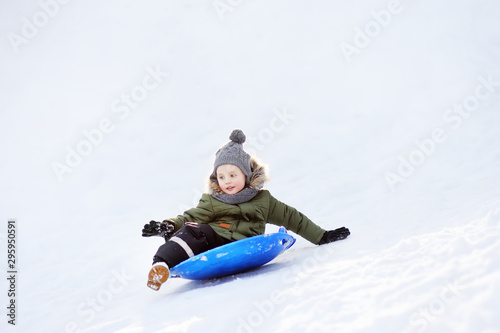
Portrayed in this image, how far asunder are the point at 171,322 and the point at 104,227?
2.70 meters

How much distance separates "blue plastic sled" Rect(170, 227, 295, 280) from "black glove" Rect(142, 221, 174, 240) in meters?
0.23

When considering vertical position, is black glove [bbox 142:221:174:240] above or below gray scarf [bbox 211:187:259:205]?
above

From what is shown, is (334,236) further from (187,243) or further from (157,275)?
(157,275)

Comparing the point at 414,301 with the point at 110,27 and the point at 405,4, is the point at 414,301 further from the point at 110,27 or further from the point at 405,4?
the point at 110,27

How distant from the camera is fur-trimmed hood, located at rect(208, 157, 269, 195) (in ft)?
9.30

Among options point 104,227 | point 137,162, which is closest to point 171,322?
point 104,227

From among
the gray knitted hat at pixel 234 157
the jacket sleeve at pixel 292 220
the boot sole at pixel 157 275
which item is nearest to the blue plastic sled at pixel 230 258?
the boot sole at pixel 157 275

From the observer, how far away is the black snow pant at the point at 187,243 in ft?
7.58

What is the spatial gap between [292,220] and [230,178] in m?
0.45

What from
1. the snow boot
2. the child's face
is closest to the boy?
the child's face

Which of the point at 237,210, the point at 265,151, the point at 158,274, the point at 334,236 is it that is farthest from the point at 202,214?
the point at 265,151

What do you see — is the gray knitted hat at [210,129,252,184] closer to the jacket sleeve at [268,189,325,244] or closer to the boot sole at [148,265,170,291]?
the jacket sleeve at [268,189,325,244]

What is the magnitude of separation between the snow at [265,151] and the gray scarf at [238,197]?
416 millimetres

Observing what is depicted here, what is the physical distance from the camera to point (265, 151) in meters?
5.50
